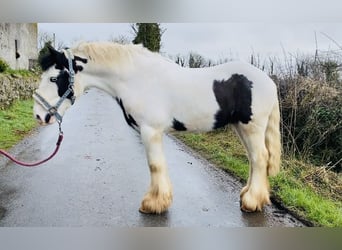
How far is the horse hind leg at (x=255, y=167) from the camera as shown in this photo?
5.94 ft

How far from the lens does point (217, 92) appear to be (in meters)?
1.78

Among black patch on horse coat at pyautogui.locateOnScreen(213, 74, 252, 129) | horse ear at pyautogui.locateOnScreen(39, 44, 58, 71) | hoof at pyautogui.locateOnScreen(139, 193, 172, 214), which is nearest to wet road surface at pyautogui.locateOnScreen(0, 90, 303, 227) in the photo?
hoof at pyautogui.locateOnScreen(139, 193, 172, 214)

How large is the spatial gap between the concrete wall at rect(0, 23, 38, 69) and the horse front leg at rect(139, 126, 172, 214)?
0.82 metres

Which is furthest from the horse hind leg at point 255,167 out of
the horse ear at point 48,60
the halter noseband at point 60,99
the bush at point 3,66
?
the bush at point 3,66

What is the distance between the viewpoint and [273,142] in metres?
1.87

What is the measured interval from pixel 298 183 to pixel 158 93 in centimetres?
93

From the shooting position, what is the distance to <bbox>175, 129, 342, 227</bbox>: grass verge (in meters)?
1.89

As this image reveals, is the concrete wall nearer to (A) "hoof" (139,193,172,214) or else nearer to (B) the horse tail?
(A) "hoof" (139,193,172,214)

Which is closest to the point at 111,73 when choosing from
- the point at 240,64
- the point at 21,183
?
the point at 240,64

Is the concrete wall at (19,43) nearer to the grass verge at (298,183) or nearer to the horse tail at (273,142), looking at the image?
the grass verge at (298,183)

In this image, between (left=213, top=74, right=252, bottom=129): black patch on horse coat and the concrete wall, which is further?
the concrete wall

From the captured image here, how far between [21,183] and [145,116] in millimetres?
827

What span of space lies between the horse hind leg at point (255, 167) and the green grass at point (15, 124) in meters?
1.16

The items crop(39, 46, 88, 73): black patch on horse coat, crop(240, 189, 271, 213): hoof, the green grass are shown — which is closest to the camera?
crop(39, 46, 88, 73): black patch on horse coat
